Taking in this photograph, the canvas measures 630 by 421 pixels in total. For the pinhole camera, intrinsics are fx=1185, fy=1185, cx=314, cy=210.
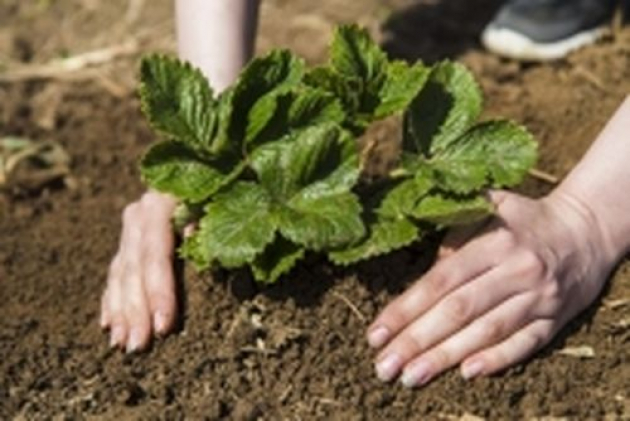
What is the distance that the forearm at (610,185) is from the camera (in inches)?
79.0

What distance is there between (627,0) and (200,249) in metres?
1.69

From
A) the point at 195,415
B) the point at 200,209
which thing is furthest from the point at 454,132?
the point at 195,415

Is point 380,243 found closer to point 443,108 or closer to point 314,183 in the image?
point 314,183

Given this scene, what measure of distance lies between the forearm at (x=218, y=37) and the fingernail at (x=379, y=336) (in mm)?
581

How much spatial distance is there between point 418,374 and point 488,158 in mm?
378

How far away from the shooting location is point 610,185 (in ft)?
6.59

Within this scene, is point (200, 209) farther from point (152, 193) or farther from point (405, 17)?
point (405, 17)

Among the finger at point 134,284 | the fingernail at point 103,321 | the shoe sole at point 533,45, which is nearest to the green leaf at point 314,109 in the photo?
the finger at point 134,284

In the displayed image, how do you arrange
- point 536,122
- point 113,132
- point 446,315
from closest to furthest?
point 446,315 < point 536,122 < point 113,132

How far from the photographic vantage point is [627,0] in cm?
312

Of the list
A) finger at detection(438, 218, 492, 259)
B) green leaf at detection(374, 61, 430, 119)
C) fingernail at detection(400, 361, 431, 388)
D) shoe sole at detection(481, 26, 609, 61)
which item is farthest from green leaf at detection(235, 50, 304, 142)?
shoe sole at detection(481, 26, 609, 61)

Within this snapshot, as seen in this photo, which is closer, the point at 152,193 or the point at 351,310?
the point at 351,310

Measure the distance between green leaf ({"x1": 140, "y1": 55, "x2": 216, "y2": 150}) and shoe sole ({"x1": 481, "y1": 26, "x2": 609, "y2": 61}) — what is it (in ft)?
4.08

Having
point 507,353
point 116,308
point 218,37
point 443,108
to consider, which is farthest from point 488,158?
point 116,308
